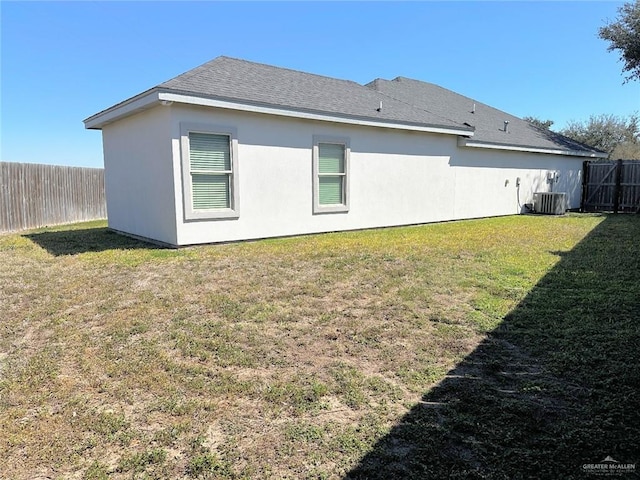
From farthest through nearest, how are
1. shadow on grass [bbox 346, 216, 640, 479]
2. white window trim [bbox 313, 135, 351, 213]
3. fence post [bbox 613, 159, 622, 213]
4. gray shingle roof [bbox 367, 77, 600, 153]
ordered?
fence post [bbox 613, 159, 622, 213], gray shingle roof [bbox 367, 77, 600, 153], white window trim [bbox 313, 135, 351, 213], shadow on grass [bbox 346, 216, 640, 479]

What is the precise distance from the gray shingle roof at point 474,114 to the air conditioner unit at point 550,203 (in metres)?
1.87

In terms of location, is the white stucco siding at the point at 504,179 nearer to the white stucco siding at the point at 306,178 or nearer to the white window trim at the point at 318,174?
the white stucco siding at the point at 306,178

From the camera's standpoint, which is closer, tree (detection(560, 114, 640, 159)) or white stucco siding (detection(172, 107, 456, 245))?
white stucco siding (detection(172, 107, 456, 245))

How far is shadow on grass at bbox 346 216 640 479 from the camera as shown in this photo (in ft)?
6.75

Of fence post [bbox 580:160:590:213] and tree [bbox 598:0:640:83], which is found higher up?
tree [bbox 598:0:640:83]

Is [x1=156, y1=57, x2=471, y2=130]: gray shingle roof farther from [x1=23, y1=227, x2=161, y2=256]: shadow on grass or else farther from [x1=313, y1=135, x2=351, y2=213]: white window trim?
[x1=23, y1=227, x2=161, y2=256]: shadow on grass

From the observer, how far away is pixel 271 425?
244 cm

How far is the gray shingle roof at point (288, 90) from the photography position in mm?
8195

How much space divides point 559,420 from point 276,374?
185 cm

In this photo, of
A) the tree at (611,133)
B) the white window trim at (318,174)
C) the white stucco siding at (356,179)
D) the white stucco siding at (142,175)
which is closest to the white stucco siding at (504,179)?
the white stucco siding at (356,179)

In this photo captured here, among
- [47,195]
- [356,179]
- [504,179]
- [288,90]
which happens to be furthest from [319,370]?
[47,195]

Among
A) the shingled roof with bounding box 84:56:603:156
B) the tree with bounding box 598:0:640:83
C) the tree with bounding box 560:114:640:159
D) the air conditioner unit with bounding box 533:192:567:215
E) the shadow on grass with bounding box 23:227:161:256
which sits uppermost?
the tree with bounding box 598:0:640:83

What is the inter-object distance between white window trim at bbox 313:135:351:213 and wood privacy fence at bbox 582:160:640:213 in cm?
1312

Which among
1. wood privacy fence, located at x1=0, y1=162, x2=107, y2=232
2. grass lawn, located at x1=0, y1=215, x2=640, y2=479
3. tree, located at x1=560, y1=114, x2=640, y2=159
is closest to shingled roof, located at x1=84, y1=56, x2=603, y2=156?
grass lawn, located at x1=0, y1=215, x2=640, y2=479
